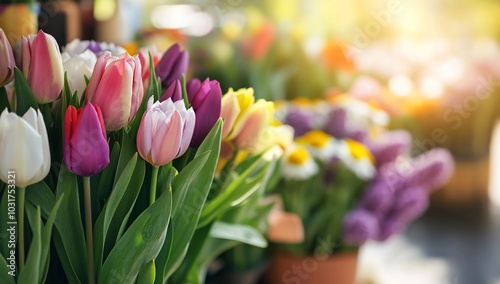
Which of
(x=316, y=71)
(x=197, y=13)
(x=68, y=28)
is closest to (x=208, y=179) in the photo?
(x=68, y=28)

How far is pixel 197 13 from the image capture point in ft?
5.37

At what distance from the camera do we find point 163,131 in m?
0.38

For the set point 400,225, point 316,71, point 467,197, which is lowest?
point 467,197

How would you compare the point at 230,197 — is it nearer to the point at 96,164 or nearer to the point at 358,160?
the point at 96,164

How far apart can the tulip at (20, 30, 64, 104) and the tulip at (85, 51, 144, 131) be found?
0.06ft

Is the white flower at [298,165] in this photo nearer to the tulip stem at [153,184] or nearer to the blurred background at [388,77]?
the blurred background at [388,77]

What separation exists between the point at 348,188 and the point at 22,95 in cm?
50

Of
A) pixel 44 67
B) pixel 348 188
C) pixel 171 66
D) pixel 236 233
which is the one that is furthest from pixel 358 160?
pixel 44 67

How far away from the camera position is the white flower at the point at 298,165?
2.56 ft

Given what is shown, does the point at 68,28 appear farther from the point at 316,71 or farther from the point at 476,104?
the point at 476,104

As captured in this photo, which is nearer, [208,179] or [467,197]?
[208,179]

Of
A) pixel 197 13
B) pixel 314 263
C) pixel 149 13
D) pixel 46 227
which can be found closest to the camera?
pixel 46 227

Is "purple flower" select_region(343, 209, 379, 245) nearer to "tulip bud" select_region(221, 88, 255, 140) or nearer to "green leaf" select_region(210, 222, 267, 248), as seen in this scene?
"green leaf" select_region(210, 222, 267, 248)

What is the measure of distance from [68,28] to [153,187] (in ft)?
1.03
